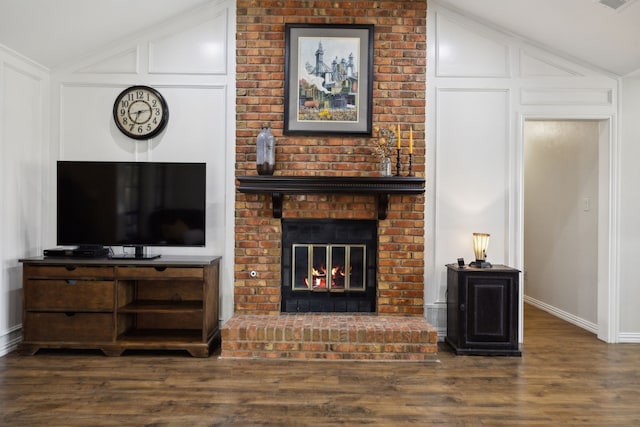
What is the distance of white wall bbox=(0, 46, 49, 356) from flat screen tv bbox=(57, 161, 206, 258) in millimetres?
350

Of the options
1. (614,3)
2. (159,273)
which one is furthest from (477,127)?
(159,273)

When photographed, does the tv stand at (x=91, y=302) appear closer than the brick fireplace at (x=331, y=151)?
Yes

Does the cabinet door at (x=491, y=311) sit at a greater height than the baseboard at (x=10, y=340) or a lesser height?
greater

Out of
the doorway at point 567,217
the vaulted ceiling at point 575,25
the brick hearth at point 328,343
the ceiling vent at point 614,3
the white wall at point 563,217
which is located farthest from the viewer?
the white wall at point 563,217

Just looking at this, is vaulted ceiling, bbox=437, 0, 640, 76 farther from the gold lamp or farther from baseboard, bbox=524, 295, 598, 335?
baseboard, bbox=524, 295, 598, 335

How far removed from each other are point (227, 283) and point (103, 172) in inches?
53.2

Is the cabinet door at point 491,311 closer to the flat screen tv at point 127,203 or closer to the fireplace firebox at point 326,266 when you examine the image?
the fireplace firebox at point 326,266

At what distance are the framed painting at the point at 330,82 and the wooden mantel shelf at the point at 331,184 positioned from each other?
512 millimetres

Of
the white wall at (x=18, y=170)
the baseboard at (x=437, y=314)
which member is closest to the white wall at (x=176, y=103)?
the white wall at (x=18, y=170)

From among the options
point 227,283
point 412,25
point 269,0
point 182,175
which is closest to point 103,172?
point 182,175

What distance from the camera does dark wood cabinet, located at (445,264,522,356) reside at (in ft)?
11.2

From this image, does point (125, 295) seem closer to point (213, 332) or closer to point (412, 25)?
point (213, 332)

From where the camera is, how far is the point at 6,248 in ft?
11.1

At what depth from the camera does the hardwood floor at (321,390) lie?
2.35 m
